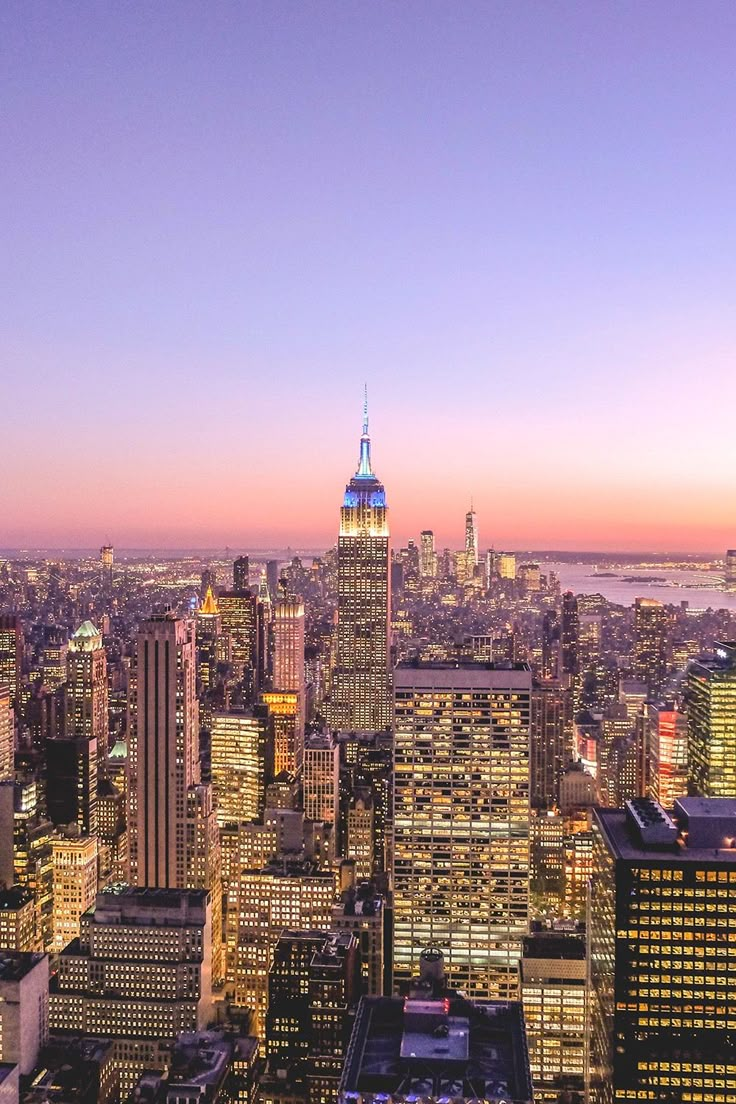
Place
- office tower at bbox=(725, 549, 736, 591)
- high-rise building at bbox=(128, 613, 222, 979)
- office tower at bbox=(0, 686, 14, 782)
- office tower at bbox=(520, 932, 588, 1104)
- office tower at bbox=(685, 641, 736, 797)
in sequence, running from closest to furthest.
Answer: office tower at bbox=(520, 932, 588, 1104), office tower at bbox=(685, 641, 736, 797), office tower at bbox=(725, 549, 736, 591), high-rise building at bbox=(128, 613, 222, 979), office tower at bbox=(0, 686, 14, 782)

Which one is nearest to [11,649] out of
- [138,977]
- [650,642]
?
[650,642]

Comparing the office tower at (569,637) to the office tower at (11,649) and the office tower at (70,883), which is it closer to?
the office tower at (11,649)

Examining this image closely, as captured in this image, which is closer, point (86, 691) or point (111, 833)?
point (111, 833)

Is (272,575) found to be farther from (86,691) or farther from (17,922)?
(17,922)

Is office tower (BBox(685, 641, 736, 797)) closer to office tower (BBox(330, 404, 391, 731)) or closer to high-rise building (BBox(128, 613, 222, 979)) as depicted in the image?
high-rise building (BBox(128, 613, 222, 979))

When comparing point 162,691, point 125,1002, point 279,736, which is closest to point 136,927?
point 125,1002

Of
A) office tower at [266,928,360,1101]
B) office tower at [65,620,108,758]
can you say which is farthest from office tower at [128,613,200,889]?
office tower at [65,620,108,758]

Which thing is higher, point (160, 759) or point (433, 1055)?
point (160, 759)
